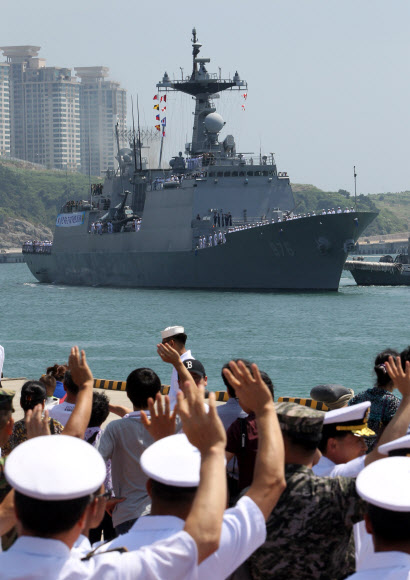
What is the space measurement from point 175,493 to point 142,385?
1740mm

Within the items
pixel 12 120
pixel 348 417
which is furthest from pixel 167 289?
pixel 12 120

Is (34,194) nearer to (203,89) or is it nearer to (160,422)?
(203,89)

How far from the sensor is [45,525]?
1.92 metres

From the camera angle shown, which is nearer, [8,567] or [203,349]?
[8,567]

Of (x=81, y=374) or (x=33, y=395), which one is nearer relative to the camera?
(x=81, y=374)

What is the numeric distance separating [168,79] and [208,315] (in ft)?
49.3

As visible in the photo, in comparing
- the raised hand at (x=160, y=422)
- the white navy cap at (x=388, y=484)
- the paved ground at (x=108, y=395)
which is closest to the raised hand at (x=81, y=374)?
the raised hand at (x=160, y=422)

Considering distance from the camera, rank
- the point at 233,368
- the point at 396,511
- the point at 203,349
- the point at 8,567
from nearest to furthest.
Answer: the point at 8,567
the point at 396,511
the point at 233,368
the point at 203,349

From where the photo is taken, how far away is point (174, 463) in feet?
7.14

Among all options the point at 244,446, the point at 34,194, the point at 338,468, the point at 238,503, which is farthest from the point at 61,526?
the point at 34,194

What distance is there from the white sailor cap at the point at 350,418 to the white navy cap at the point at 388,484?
866 millimetres

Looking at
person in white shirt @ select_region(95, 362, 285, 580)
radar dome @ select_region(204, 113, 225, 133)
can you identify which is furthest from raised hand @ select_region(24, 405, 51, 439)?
radar dome @ select_region(204, 113, 225, 133)

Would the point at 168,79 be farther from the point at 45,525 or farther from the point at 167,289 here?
the point at 45,525

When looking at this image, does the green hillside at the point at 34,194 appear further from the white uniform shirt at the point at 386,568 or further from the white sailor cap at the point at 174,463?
the white uniform shirt at the point at 386,568
